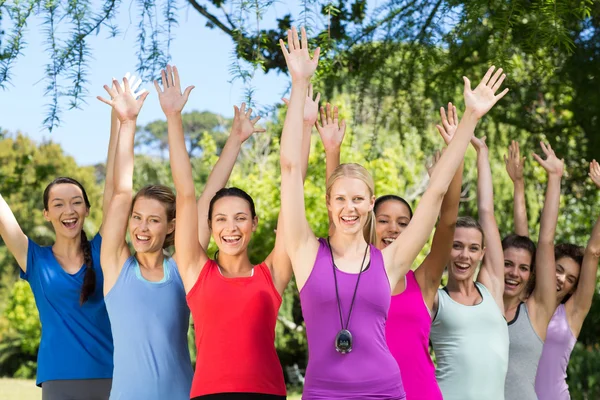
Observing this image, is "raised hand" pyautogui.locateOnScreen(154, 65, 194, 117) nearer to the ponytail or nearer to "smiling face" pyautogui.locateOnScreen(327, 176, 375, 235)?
"smiling face" pyautogui.locateOnScreen(327, 176, 375, 235)

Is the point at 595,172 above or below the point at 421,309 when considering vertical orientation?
above

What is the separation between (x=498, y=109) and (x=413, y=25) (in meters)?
1.54

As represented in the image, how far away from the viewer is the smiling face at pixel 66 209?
3.52 meters

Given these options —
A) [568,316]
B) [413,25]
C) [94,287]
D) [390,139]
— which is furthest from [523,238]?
[390,139]

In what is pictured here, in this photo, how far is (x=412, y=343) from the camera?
3125 millimetres

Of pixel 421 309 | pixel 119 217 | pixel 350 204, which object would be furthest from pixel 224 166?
pixel 421 309

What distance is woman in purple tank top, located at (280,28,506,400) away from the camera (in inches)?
105

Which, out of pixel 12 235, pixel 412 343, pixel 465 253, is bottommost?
pixel 412 343

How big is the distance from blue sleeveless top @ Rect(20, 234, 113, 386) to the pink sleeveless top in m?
1.15

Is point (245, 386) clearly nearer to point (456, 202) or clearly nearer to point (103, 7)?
point (456, 202)

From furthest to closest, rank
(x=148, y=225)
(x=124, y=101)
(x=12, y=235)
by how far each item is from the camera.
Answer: (x=12, y=235) < (x=124, y=101) < (x=148, y=225)

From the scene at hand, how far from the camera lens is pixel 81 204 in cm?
358

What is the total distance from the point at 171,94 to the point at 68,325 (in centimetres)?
103

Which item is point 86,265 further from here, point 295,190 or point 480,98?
point 480,98
